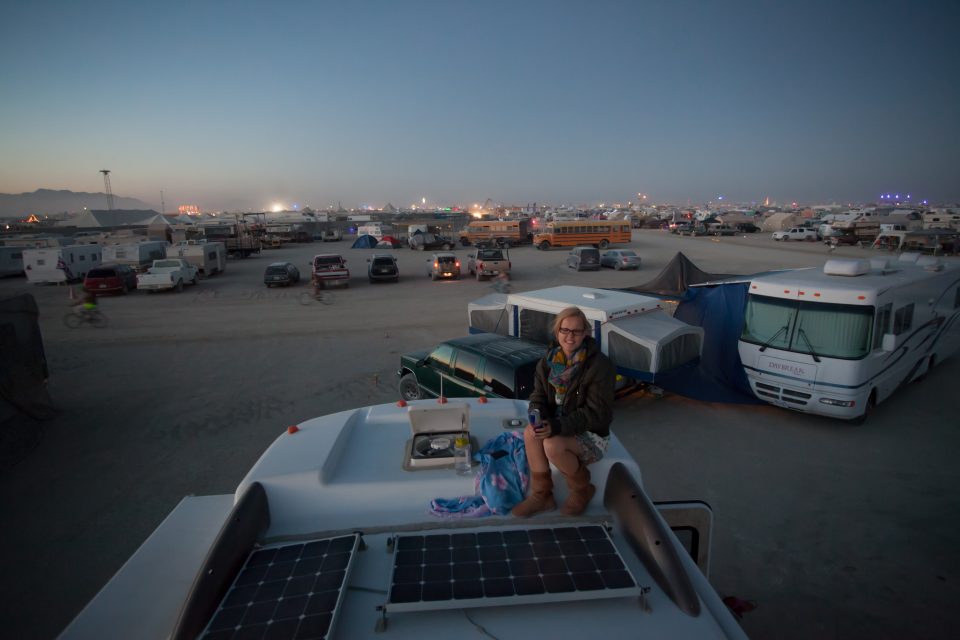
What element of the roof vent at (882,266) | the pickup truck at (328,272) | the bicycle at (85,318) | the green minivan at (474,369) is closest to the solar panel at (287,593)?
the green minivan at (474,369)

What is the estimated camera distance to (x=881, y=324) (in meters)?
7.80

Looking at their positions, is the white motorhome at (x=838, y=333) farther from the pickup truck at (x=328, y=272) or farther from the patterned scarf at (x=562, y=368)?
the pickup truck at (x=328, y=272)

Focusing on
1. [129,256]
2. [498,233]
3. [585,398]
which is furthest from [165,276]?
[498,233]

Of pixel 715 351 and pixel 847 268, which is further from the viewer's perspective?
pixel 715 351

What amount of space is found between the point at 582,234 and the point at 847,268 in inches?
1294

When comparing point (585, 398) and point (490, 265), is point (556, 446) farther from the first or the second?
point (490, 265)

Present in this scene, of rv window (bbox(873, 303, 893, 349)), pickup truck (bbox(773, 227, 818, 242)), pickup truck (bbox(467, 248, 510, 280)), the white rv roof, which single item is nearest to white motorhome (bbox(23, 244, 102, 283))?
→ pickup truck (bbox(467, 248, 510, 280))

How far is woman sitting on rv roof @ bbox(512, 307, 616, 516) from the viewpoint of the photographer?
2.97 metres

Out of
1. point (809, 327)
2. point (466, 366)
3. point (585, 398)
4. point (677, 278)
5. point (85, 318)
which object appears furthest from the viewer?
point (85, 318)

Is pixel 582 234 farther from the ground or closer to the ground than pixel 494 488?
farther from the ground

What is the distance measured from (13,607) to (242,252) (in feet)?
125

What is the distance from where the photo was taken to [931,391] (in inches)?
375

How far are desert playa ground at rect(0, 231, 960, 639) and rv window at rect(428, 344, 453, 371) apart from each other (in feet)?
4.74

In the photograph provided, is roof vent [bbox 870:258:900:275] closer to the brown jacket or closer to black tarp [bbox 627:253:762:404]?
black tarp [bbox 627:253:762:404]
